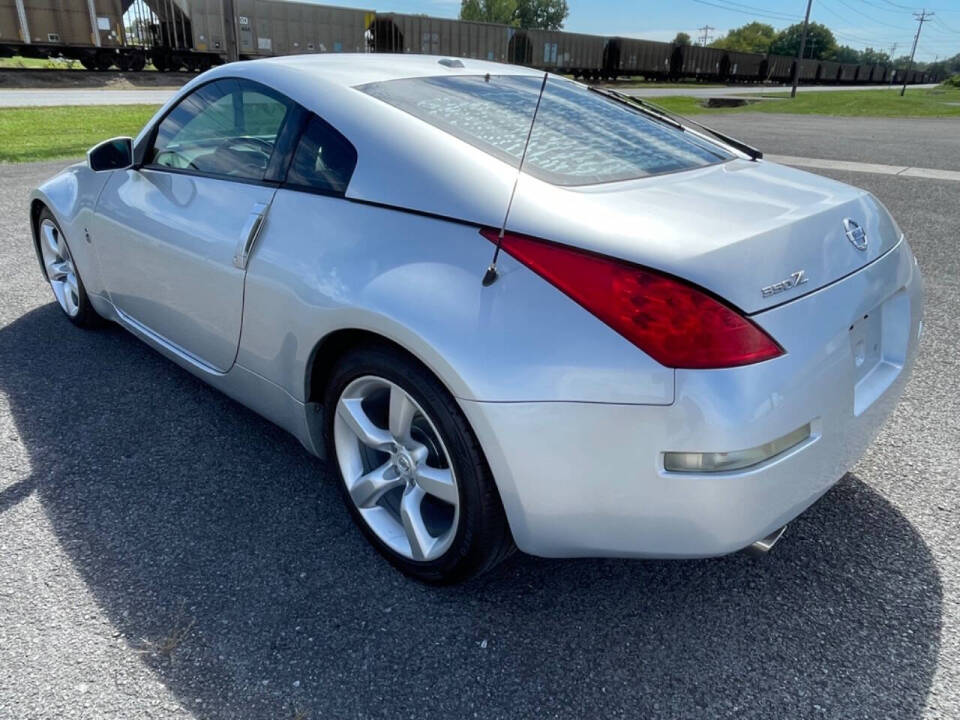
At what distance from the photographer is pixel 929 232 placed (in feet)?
22.5

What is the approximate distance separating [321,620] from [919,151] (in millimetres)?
14525

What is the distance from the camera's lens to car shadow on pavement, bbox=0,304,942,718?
187 cm

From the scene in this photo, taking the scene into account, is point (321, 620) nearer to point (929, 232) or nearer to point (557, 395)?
point (557, 395)

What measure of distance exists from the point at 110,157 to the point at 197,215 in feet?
2.88

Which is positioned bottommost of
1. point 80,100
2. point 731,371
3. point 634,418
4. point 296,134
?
point 80,100

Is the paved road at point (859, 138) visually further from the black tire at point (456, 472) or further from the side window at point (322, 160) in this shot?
the black tire at point (456, 472)

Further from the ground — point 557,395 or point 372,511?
point 557,395

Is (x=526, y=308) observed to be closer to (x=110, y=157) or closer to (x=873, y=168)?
(x=110, y=157)

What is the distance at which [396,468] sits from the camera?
229cm

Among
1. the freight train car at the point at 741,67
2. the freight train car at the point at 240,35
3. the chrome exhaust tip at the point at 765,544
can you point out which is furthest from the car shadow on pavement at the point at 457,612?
the freight train car at the point at 741,67

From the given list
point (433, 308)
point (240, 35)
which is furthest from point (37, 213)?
point (240, 35)

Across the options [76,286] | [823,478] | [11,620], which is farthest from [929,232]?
[11,620]

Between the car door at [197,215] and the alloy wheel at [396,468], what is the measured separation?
63cm

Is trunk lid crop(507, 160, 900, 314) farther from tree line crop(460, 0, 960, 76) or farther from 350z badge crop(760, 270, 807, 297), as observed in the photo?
tree line crop(460, 0, 960, 76)
